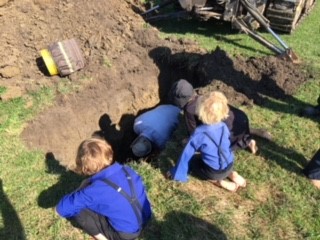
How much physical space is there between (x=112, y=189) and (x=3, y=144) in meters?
2.67

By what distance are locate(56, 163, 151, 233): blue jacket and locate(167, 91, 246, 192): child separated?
0.92 meters

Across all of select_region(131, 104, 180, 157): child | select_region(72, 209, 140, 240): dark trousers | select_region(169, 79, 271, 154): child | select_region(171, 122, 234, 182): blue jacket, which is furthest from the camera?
select_region(131, 104, 180, 157): child

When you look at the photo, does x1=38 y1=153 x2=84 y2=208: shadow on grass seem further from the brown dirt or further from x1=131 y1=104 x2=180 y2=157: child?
x1=131 y1=104 x2=180 y2=157: child

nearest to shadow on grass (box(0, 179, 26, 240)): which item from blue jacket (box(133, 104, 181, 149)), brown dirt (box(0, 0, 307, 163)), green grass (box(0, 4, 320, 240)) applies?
green grass (box(0, 4, 320, 240))

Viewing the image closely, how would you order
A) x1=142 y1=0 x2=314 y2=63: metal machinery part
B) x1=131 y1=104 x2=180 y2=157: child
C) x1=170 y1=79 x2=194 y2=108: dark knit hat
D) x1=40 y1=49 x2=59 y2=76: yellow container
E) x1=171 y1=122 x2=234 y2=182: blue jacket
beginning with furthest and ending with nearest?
x1=142 y1=0 x2=314 y2=63: metal machinery part < x1=40 y1=49 x2=59 y2=76: yellow container < x1=131 y1=104 x2=180 y2=157: child < x1=170 y1=79 x2=194 y2=108: dark knit hat < x1=171 y1=122 x2=234 y2=182: blue jacket

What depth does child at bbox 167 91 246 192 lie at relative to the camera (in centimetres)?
449

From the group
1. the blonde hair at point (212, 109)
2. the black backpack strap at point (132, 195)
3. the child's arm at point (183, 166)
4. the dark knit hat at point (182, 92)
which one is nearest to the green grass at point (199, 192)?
the child's arm at point (183, 166)

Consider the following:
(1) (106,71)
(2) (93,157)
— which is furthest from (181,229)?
(1) (106,71)

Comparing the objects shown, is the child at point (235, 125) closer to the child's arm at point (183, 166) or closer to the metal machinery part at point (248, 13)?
the child's arm at point (183, 166)

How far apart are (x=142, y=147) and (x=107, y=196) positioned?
240cm

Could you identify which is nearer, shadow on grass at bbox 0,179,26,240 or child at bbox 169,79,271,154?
shadow on grass at bbox 0,179,26,240

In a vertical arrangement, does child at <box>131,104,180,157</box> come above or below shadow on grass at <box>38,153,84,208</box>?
below

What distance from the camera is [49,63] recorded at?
7.00 meters

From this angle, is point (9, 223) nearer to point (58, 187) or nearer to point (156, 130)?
point (58, 187)
